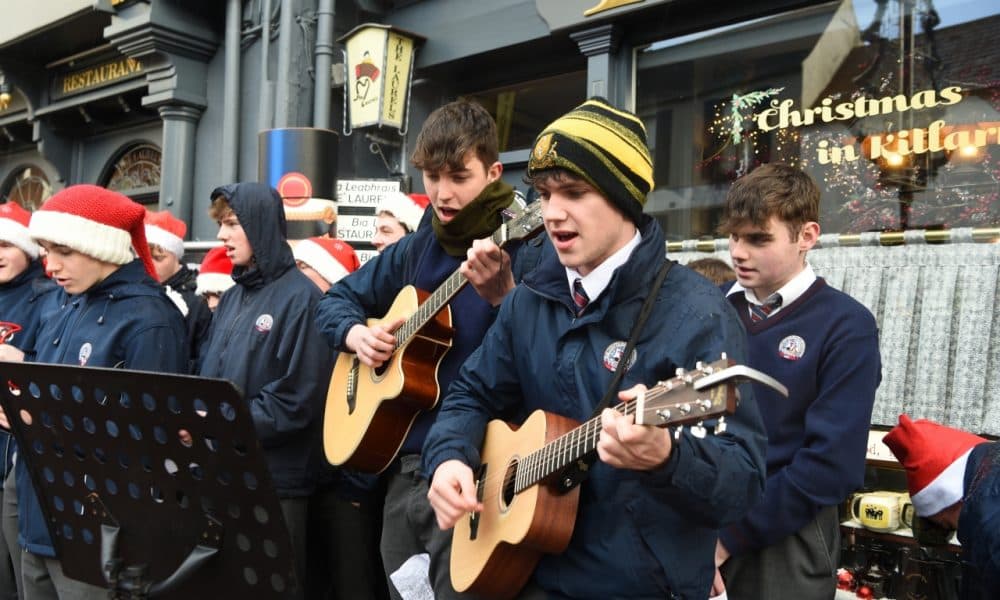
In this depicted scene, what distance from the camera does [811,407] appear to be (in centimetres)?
256

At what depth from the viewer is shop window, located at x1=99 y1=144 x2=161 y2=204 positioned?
34.0 feet

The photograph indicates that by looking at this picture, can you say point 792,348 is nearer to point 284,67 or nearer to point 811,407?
point 811,407

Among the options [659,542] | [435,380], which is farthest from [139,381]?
[659,542]

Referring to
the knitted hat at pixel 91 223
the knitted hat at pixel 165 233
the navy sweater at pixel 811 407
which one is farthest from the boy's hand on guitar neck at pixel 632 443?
the knitted hat at pixel 165 233

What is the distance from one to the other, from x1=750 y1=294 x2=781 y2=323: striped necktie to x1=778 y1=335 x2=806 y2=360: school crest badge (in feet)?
0.43

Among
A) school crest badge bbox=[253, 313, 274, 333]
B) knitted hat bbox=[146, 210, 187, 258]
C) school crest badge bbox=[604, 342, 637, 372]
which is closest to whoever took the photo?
school crest badge bbox=[604, 342, 637, 372]

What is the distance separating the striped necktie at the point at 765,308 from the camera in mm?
2746

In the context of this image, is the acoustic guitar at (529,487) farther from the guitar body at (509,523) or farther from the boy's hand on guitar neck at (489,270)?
the boy's hand on guitar neck at (489,270)

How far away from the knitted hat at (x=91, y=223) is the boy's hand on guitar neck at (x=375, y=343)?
3.53ft

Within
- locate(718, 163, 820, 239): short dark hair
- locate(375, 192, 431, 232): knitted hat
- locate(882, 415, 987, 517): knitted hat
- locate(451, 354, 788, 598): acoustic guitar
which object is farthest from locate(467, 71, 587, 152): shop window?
locate(451, 354, 788, 598): acoustic guitar

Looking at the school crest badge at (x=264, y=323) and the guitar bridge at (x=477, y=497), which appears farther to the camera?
the school crest badge at (x=264, y=323)

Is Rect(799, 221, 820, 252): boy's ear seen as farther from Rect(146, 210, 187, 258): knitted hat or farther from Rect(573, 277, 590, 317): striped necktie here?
Rect(146, 210, 187, 258): knitted hat

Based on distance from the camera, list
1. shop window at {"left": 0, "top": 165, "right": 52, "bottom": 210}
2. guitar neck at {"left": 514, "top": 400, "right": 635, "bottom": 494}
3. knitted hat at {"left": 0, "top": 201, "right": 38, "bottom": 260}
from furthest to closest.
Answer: shop window at {"left": 0, "top": 165, "right": 52, "bottom": 210} → knitted hat at {"left": 0, "top": 201, "right": 38, "bottom": 260} → guitar neck at {"left": 514, "top": 400, "right": 635, "bottom": 494}

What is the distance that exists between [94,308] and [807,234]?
2.68m
